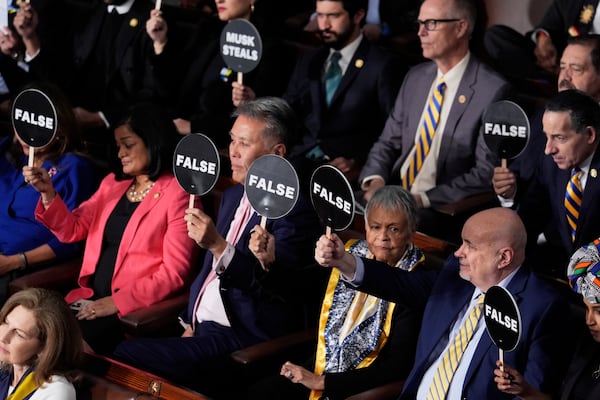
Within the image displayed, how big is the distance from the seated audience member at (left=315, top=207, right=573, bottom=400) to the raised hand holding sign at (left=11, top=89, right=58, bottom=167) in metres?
1.07

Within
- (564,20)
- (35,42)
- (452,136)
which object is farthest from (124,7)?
(564,20)

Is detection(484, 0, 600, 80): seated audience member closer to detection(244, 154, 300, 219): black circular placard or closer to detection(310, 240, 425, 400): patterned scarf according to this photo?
detection(310, 240, 425, 400): patterned scarf

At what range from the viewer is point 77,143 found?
3.87m

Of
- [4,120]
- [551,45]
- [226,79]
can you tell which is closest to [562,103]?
[551,45]

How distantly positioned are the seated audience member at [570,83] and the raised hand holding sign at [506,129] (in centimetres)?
16

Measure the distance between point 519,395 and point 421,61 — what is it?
2.06 metres

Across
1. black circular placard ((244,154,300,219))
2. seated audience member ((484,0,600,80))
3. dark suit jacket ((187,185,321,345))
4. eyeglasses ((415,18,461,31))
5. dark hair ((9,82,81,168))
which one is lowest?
dark suit jacket ((187,185,321,345))

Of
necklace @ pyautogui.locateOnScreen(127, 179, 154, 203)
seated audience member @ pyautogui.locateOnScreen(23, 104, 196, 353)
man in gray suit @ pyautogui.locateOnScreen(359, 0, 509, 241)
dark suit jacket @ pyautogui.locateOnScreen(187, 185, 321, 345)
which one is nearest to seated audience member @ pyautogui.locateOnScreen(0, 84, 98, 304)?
seated audience member @ pyautogui.locateOnScreen(23, 104, 196, 353)

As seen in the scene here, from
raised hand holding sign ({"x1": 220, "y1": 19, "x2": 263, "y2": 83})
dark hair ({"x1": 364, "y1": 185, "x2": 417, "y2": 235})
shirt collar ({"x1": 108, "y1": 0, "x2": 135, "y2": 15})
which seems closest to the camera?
dark hair ({"x1": 364, "y1": 185, "x2": 417, "y2": 235})

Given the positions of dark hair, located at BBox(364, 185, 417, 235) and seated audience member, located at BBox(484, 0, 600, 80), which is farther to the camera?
seated audience member, located at BBox(484, 0, 600, 80)

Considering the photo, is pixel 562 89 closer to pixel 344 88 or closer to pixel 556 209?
pixel 556 209

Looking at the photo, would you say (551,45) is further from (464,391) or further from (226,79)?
(464,391)

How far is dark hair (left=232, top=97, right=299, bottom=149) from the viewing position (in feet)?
11.1

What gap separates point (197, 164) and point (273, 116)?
14.2 inches
